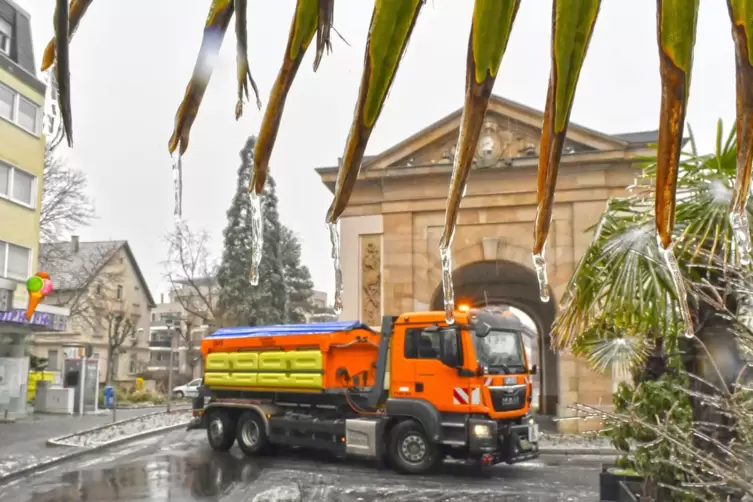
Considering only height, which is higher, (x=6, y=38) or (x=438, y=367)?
(x=6, y=38)

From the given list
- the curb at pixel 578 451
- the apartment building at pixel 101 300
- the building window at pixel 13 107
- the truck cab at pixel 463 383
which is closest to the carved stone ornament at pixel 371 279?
the curb at pixel 578 451

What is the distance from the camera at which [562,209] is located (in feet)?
62.8

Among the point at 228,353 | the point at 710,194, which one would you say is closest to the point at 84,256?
→ the point at 228,353

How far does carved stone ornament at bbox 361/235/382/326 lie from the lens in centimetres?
2036


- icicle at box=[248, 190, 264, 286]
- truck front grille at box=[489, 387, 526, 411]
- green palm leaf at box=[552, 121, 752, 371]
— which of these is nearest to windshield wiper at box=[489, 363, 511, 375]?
truck front grille at box=[489, 387, 526, 411]

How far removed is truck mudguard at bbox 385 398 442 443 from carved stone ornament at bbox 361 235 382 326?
7.73m

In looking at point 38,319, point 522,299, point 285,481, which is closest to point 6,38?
point 38,319

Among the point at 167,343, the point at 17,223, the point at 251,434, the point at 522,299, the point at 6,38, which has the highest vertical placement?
the point at 6,38

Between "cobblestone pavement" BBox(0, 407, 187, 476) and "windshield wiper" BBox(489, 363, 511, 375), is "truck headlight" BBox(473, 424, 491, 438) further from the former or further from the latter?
"cobblestone pavement" BBox(0, 407, 187, 476)

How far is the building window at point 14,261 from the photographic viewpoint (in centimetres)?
2192

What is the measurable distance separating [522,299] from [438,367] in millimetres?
14041

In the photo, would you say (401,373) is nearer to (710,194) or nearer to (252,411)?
(252,411)

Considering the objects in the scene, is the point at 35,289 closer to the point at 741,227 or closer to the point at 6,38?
the point at 6,38

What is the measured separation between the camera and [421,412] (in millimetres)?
12211
